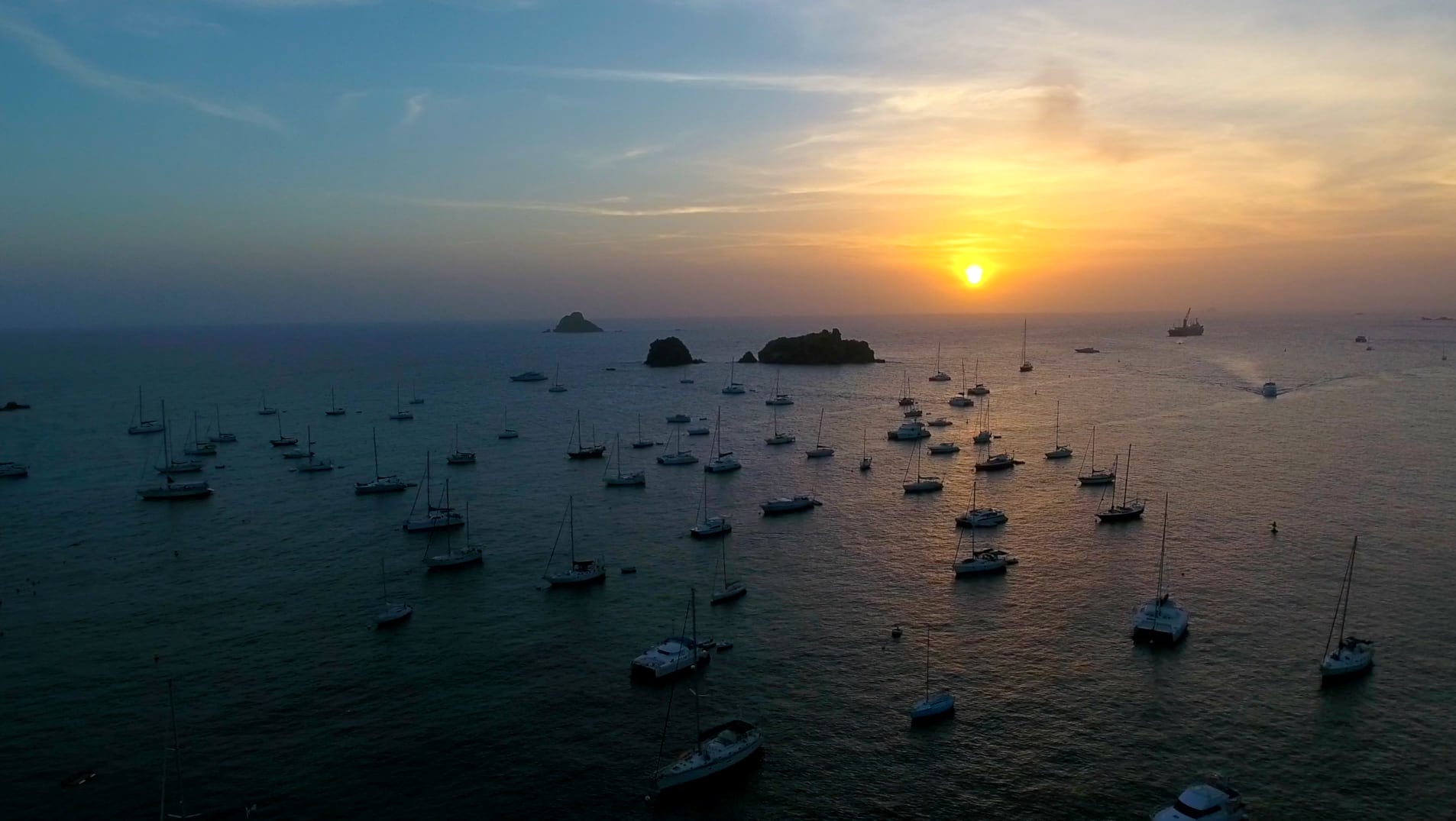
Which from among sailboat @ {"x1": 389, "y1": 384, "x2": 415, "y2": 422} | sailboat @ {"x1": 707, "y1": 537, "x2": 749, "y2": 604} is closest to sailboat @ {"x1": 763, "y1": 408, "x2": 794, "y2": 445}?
sailboat @ {"x1": 707, "y1": 537, "x2": 749, "y2": 604}

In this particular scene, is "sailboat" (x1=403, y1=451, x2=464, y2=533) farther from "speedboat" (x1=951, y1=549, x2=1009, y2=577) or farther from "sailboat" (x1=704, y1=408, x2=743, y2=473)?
"speedboat" (x1=951, y1=549, x2=1009, y2=577)

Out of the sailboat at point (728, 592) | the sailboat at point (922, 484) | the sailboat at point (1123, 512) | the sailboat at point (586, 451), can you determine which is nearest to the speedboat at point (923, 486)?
the sailboat at point (922, 484)

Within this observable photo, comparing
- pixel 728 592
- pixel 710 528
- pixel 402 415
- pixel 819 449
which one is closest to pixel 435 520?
pixel 710 528

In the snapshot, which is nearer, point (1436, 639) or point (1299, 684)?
point (1299, 684)

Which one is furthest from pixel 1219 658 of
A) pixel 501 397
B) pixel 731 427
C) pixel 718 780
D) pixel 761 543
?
pixel 501 397

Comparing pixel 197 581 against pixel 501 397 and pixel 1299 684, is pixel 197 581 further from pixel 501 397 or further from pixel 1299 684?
pixel 501 397

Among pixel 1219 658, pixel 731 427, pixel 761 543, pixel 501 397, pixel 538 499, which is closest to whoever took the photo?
pixel 1219 658

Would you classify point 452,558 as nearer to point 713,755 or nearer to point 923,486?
point 713,755
